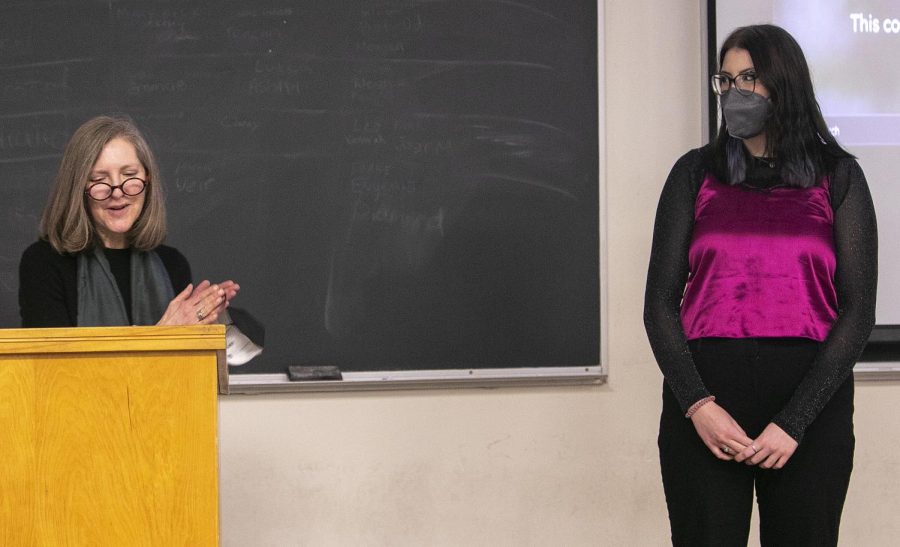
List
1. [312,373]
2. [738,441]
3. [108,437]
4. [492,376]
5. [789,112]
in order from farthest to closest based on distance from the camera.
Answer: [492,376], [312,373], [789,112], [738,441], [108,437]

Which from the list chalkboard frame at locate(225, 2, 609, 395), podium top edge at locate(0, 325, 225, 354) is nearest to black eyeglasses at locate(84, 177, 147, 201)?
podium top edge at locate(0, 325, 225, 354)

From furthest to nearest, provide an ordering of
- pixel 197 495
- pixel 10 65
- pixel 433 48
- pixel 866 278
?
pixel 433 48 → pixel 10 65 → pixel 866 278 → pixel 197 495

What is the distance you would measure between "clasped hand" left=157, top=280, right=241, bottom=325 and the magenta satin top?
3.14 feet

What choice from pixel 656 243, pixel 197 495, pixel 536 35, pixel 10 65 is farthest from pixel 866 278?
pixel 10 65

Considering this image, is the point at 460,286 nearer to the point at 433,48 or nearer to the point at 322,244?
the point at 322,244

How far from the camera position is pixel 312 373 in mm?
3238

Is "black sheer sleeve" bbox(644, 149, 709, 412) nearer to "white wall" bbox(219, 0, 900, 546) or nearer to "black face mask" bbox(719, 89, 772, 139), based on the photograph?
"black face mask" bbox(719, 89, 772, 139)

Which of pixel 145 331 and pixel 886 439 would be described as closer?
pixel 145 331

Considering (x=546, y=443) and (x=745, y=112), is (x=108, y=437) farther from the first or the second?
(x=546, y=443)

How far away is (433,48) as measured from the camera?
336 cm

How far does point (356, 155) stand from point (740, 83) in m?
1.41

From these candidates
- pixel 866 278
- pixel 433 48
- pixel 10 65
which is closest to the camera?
pixel 866 278

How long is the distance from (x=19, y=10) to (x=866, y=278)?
8.12 ft

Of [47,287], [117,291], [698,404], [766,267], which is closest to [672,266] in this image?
[766,267]
